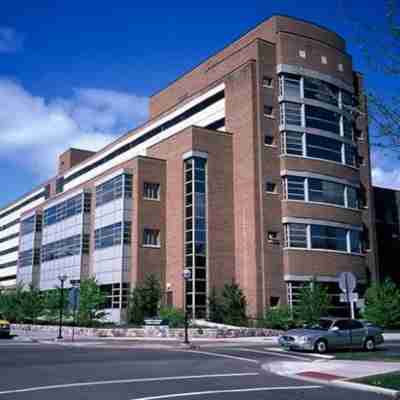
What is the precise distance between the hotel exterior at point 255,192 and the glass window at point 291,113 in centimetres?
8

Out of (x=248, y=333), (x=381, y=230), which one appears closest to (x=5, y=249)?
(x=381, y=230)

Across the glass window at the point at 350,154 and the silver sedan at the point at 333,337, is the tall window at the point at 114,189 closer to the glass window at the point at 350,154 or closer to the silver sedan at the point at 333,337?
the glass window at the point at 350,154

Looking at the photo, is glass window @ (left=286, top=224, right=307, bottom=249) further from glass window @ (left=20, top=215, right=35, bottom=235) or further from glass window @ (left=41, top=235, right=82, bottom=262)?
glass window @ (left=20, top=215, right=35, bottom=235)

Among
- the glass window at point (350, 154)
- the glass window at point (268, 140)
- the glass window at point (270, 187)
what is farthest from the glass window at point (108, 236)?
the glass window at point (350, 154)

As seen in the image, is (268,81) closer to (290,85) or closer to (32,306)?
(290,85)

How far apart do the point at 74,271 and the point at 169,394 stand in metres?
42.7

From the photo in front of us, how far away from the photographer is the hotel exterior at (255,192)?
42.3 meters

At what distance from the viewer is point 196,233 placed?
43219 millimetres

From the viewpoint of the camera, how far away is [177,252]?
44.5 m

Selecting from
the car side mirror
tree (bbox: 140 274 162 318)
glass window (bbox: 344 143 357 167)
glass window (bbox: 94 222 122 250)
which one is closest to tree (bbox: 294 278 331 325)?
tree (bbox: 140 274 162 318)

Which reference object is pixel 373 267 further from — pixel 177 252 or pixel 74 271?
pixel 74 271

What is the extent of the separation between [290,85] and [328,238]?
12.3m

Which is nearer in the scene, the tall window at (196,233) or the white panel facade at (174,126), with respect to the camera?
the tall window at (196,233)

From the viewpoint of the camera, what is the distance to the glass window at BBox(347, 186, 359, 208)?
45.6m
